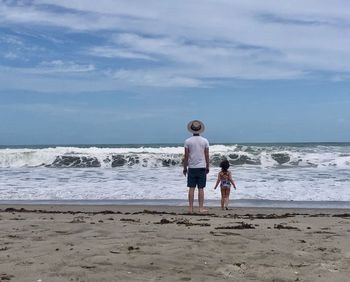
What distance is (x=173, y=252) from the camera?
454 centimetres

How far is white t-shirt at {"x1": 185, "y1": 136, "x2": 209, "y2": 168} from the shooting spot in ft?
29.0

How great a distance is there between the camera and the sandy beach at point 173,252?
12.8 ft

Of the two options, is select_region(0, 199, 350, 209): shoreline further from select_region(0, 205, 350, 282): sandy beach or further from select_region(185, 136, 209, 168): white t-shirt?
select_region(0, 205, 350, 282): sandy beach

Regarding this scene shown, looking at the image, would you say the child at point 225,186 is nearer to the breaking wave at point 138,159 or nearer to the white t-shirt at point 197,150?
→ the white t-shirt at point 197,150

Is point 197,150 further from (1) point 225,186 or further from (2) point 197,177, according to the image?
(1) point 225,186

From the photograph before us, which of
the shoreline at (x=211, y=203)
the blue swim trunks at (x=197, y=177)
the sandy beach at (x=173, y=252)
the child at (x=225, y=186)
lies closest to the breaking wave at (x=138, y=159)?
the shoreline at (x=211, y=203)

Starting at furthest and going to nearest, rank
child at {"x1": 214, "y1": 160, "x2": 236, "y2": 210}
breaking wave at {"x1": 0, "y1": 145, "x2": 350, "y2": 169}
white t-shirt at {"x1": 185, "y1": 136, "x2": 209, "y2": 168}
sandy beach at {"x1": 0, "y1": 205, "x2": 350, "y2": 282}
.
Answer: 1. breaking wave at {"x1": 0, "y1": 145, "x2": 350, "y2": 169}
2. child at {"x1": 214, "y1": 160, "x2": 236, "y2": 210}
3. white t-shirt at {"x1": 185, "y1": 136, "x2": 209, "y2": 168}
4. sandy beach at {"x1": 0, "y1": 205, "x2": 350, "y2": 282}

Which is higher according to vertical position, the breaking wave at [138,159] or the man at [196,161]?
the man at [196,161]

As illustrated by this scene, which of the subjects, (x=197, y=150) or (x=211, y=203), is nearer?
(x=197, y=150)

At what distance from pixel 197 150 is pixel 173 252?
174 inches

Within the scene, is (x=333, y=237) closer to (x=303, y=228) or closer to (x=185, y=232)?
(x=303, y=228)

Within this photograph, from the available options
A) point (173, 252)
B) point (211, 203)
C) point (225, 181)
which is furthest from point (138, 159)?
point (173, 252)

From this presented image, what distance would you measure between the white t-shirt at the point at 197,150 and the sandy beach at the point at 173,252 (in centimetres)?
241

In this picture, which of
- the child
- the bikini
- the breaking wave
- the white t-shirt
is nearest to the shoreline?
the child
